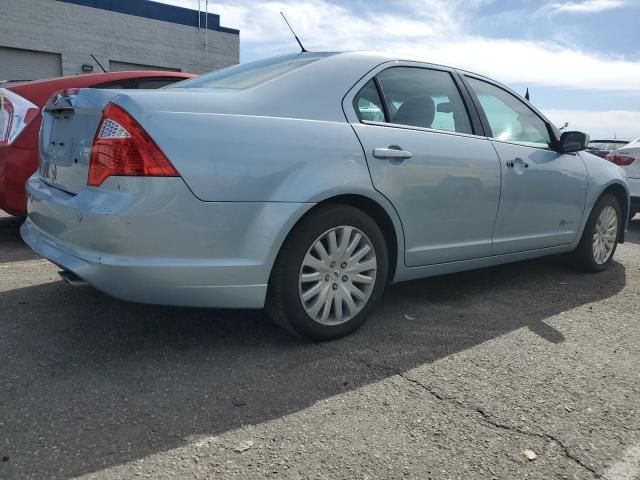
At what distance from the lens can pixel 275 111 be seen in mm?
2771

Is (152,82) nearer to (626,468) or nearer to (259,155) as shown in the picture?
(259,155)

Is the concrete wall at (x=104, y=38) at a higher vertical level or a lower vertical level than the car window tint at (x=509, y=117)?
higher

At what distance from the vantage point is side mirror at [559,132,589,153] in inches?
170

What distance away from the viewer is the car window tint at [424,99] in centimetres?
335

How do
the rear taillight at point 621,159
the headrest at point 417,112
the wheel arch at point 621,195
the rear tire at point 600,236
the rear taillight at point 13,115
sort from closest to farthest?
the headrest at point 417,112 → the rear taillight at point 13,115 → the rear tire at point 600,236 → the wheel arch at point 621,195 → the rear taillight at point 621,159

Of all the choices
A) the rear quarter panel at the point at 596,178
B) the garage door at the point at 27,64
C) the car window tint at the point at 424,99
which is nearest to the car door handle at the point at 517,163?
the car window tint at the point at 424,99

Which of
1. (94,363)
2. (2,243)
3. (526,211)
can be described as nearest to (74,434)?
(94,363)

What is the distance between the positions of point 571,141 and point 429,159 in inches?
65.8

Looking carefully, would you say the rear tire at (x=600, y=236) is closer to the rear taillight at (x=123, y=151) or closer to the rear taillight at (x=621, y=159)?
the rear taillight at (x=621, y=159)

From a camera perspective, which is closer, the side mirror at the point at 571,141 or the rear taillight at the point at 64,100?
the rear taillight at the point at 64,100

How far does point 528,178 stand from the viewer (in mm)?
3984

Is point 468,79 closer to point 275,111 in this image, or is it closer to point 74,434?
point 275,111

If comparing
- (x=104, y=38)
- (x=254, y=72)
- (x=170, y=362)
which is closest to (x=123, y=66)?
(x=104, y=38)

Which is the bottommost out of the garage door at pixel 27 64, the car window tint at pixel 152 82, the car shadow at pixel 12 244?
the car shadow at pixel 12 244
